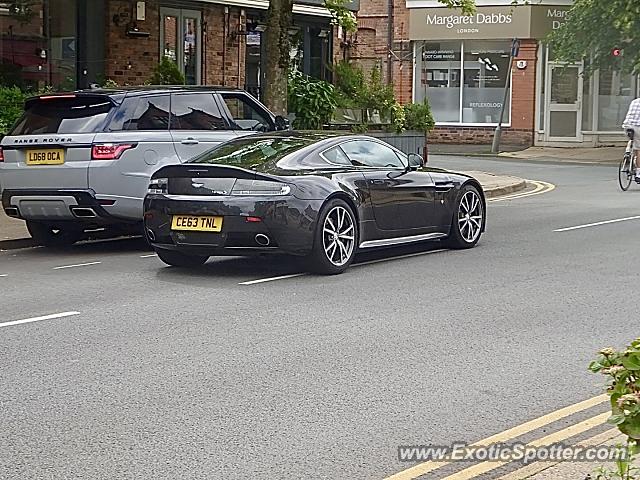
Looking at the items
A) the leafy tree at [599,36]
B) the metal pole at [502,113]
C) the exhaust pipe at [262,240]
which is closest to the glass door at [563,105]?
the metal pole at [502,113]

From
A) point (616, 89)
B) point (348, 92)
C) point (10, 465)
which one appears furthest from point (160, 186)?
point (616, 89)

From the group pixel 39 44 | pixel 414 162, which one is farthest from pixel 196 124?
pixel 39 44

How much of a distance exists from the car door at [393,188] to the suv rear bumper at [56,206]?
2.77 meters

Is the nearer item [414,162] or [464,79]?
[414,162]

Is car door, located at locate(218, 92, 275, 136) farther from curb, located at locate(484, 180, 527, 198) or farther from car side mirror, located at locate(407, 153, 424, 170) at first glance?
curb, located at locate(484, 180, 527, 198)

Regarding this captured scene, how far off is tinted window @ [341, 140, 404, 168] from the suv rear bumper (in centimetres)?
268

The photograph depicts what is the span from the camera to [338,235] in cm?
1095

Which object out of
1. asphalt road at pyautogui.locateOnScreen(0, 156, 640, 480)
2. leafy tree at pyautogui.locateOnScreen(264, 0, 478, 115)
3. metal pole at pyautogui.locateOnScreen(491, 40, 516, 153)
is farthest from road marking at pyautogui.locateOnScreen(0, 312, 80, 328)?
metal pole at pyautogui.locateOnScreen(491, 40, 516, 153)

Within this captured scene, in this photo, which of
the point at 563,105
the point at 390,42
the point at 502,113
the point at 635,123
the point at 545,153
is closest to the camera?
the point at 635,123

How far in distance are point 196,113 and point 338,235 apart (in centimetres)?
343

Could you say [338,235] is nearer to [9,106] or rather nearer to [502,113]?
[9,106]

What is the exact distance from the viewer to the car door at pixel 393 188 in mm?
11641

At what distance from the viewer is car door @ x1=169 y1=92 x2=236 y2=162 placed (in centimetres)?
1317

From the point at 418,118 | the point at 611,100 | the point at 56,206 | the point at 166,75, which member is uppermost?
the point at 166,75
